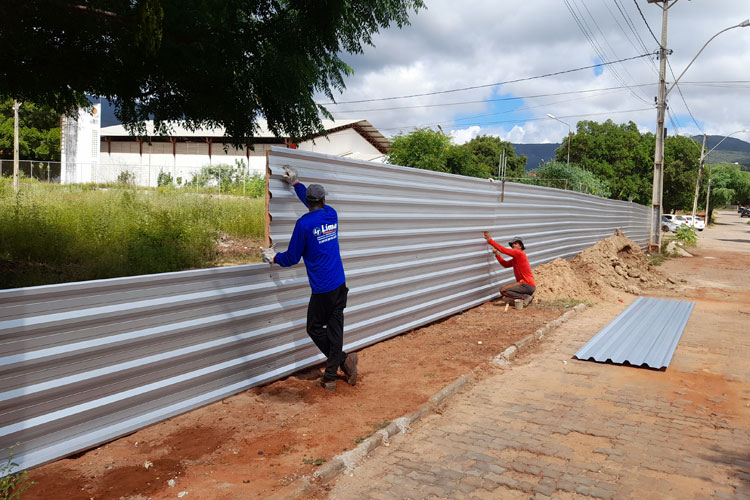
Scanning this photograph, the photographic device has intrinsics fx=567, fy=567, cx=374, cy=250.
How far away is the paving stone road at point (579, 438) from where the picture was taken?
146 inches

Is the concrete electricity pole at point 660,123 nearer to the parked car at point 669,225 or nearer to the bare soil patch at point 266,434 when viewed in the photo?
the bare soil patch at point 266,434

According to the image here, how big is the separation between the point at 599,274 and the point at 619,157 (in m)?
44.5

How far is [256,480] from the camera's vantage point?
3533 millimetres

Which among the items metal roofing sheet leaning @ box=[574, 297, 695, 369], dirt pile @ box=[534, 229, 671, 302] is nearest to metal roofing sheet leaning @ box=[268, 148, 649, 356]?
dirt pile @ box=[534, 229, 671, 302]

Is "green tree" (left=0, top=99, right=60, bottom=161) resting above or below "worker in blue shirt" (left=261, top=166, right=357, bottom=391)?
above

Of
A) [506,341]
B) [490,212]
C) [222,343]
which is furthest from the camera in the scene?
[490,212]

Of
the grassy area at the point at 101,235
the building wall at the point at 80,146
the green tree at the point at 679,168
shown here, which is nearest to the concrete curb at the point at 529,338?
the grassy area at the point at 101,235

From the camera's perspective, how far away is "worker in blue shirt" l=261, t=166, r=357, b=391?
4.99 meters

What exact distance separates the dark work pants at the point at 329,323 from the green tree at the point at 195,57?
9.05 feet

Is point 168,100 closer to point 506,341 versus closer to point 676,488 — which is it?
point 506,341

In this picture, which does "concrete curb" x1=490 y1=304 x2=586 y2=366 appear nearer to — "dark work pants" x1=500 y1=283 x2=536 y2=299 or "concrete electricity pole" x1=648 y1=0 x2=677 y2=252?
"dark work pants" x1=500 y1=283 x2=536 y2=299

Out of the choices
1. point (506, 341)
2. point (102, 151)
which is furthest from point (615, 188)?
point (506, 341)

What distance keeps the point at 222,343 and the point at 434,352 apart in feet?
9.93

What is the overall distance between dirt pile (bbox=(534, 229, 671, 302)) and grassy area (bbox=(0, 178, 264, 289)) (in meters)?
6.54
